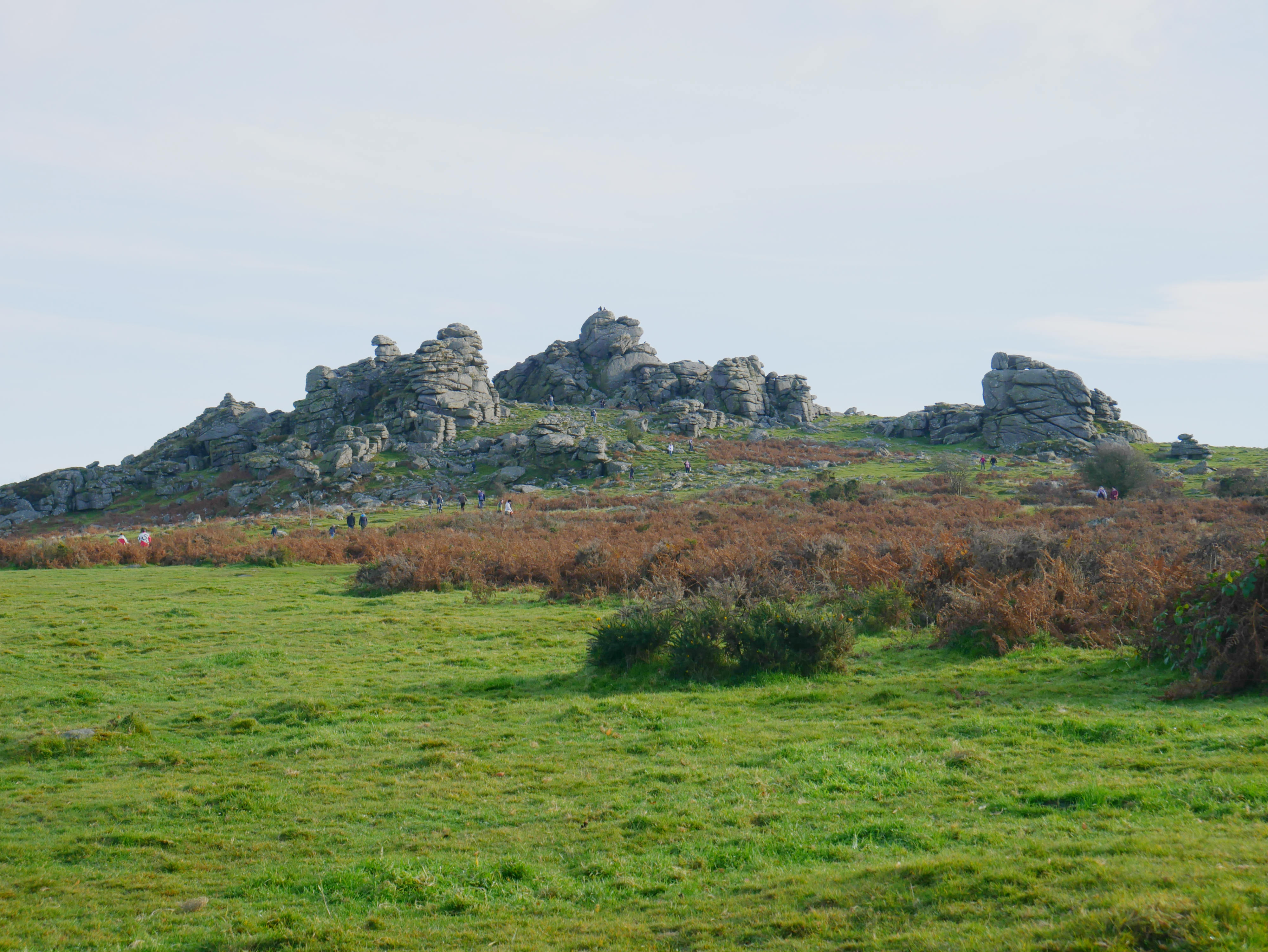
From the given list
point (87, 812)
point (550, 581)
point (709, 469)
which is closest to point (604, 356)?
point (709, 469)

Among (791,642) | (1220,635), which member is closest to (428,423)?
(791,642)

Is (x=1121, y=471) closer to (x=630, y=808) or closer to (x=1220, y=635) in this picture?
(x=1220, y=635)

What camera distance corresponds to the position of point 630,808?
8.73 meters

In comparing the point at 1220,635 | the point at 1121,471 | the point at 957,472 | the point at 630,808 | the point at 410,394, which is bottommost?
the point at 630,808

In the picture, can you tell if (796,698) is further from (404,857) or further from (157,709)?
(157,709)

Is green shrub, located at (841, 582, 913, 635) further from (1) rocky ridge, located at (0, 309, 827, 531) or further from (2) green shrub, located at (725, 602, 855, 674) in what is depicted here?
(1) rocky ridge, located at (0, 309, 827, 531)

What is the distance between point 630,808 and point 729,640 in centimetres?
650

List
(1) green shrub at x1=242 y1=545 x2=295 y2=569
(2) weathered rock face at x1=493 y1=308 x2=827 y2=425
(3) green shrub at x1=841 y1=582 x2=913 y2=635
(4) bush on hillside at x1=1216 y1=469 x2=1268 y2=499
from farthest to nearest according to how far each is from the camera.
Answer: (2) weathered rock face at x1=493 y1=308 x2=827 y2=425
(4) bush on hillside at x1=1216 y1=469 x2=1268 y2=499
(1) green shrub at x1=242 y1=545 x2=295 y2=569
(3) green shrub at x1=841 y1=582 x2=913 y2=635

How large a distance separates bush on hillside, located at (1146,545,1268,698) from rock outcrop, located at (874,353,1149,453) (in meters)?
77.3

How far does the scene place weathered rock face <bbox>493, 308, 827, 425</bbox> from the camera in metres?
109

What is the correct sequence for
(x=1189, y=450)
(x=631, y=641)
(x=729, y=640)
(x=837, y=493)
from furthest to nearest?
(x=1189, y=450)
(x=837, y=493)
(x=631, y=641)
(x=729, y=640)

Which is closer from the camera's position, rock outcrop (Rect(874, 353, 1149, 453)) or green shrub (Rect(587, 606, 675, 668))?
green shrub (Rect(587, 606, 675, 668))

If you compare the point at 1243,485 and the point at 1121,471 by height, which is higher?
the point at 1121,471

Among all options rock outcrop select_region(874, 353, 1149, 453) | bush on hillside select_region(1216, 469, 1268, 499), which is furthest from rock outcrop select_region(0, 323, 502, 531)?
bush on hillside select_region(1216, 469, 1268, 499)
